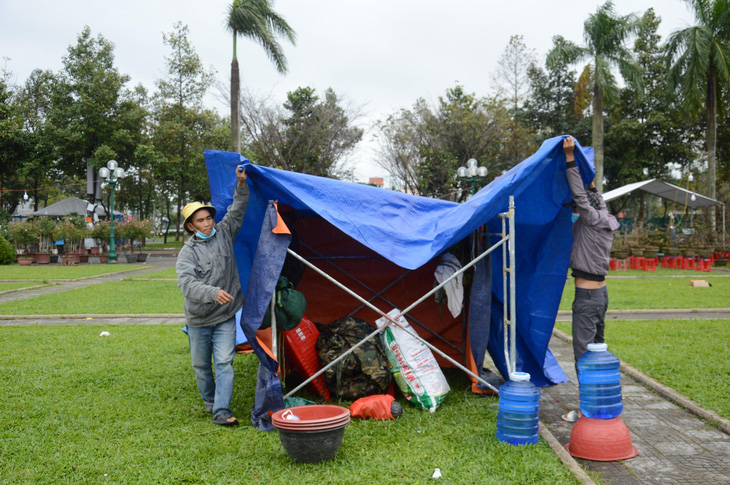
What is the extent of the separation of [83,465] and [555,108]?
3767cm

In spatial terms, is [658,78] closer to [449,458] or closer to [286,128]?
[286,128]

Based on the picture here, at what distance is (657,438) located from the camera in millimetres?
4219

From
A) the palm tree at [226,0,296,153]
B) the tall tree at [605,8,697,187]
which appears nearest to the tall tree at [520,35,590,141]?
the tall tree at [605,8,697,187]

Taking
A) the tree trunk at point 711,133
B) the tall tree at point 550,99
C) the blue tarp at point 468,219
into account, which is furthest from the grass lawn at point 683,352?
the tall tree at point 550,99

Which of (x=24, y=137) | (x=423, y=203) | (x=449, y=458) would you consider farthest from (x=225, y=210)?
(x=24, y=137)

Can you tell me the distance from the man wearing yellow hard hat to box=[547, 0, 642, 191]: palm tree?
21.3 m

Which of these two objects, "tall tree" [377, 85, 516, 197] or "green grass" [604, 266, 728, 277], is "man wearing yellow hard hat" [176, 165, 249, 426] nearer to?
"green grass" [604, 266, 728, 277]

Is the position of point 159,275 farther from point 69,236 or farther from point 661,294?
point 661,294

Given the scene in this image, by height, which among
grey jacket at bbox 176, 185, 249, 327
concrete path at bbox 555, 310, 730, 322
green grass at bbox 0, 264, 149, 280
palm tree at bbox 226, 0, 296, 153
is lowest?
concrete path at bbox 555, 310, 730, 322

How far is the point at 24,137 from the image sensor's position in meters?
32.3

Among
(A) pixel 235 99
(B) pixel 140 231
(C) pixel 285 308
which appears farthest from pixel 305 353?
(B) pixel 140 231

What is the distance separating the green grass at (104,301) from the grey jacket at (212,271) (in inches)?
244

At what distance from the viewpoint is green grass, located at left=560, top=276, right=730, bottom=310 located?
10844 mm

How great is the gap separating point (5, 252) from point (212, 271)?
891 inches
